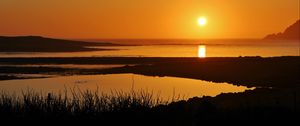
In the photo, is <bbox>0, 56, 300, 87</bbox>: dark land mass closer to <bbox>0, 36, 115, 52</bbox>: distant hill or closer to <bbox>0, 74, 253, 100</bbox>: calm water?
<bbox>0, 74, 253, 100</bbox>: calm water

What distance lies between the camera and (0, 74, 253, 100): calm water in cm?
3750

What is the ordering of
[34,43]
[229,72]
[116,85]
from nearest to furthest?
[116,85]
[229,72]
[34,43]

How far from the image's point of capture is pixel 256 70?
5331 centimetres

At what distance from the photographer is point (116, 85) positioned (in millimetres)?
41500

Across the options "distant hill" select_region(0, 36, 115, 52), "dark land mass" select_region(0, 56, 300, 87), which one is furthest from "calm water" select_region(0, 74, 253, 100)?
"distant hill" select_region(0, 36, 115, 52)

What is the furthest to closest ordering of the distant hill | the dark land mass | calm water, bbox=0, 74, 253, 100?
1. the distant hill
2. the dark land mass
3. calm water, bbox=0, 74, 253, 100

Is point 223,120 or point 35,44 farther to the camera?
point 35,44

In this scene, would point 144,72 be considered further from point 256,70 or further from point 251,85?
point 251,85

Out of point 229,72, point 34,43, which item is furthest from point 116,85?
point 34,43

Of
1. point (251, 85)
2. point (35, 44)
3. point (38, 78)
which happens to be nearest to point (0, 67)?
point (38, 78)

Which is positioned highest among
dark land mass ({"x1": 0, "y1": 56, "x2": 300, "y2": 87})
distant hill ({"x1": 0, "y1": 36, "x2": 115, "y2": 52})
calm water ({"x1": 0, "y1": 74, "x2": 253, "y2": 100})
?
distant hill ({"x1": 0, "y1": 36, "x2": 115, "y2": 52})

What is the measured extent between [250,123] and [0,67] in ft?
167

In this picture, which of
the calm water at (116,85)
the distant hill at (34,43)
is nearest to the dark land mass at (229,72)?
the calm water at (116,85)

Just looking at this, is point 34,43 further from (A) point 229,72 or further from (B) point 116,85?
(B) point 116,85
